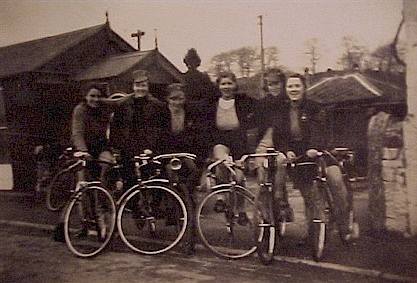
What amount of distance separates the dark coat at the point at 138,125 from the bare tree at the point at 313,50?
57 centimetres

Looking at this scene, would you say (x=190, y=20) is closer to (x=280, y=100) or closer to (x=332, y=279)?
(x=280, y=100)

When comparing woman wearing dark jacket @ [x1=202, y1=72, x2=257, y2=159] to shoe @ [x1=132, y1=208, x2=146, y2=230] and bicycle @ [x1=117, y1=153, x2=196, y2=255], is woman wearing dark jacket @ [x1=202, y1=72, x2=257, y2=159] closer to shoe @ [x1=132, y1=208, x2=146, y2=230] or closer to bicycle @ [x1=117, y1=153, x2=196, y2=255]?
bicycle @ [x1=117, y1=153, x2=196, y2=255]

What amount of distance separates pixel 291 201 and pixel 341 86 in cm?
44

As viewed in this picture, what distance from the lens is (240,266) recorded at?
6.17 ft

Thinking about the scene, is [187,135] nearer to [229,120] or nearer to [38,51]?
[229,120]

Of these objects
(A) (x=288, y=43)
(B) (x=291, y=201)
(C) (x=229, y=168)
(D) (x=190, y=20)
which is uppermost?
(D) (x=190, y=20)

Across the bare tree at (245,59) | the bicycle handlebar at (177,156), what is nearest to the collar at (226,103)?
the bare tree at (245,59)

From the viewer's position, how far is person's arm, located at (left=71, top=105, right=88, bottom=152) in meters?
1.99

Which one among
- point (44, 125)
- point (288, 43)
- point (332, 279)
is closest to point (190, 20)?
point (288, 43)

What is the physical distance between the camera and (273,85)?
1849mm

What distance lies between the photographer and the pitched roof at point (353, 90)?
1.77 meters

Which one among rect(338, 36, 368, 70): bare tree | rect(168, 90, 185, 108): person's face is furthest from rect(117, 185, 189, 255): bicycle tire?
rect(338, 36, 368, 70): bare tree

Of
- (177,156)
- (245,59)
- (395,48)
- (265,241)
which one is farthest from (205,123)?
(395,48)

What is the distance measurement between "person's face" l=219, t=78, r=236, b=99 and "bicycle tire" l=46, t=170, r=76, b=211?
2.24 ft
